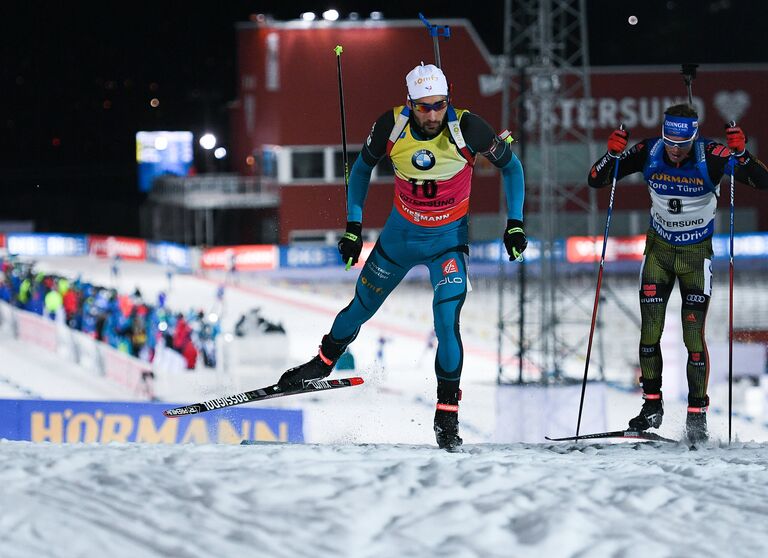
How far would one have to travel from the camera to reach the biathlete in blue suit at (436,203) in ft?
21.5

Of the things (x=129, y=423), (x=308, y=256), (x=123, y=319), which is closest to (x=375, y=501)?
(x=129, y=423)

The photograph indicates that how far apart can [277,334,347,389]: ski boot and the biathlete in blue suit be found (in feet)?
1.40

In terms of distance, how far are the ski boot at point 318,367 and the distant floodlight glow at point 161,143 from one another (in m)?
37.9

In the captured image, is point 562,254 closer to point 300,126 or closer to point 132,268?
point 300,126

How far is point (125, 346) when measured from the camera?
18.3 meters

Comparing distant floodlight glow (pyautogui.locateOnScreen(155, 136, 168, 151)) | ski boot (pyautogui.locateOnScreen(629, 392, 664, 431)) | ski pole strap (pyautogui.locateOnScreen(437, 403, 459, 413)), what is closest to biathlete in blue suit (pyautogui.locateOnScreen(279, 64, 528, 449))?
ski pole strap (pyautogui.locateOnScreen(437, 403, 459, 413))

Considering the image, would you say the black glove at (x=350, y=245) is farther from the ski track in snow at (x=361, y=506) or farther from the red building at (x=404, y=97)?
the red building at (x=404, y=97)

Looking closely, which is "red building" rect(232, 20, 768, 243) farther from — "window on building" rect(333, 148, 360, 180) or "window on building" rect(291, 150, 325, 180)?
"window on building" rect(333, 148, 360, 180)

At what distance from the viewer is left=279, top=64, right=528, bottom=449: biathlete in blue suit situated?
655 centimetres

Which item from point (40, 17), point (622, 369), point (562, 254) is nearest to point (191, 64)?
point (40, 17)

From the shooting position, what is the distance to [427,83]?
6410mm

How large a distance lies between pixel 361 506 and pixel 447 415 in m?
1.81

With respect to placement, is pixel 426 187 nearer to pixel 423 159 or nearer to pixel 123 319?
pixel 423 159

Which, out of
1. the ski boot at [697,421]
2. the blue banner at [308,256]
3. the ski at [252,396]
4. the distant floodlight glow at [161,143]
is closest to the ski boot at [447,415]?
the ski at [252,396]
